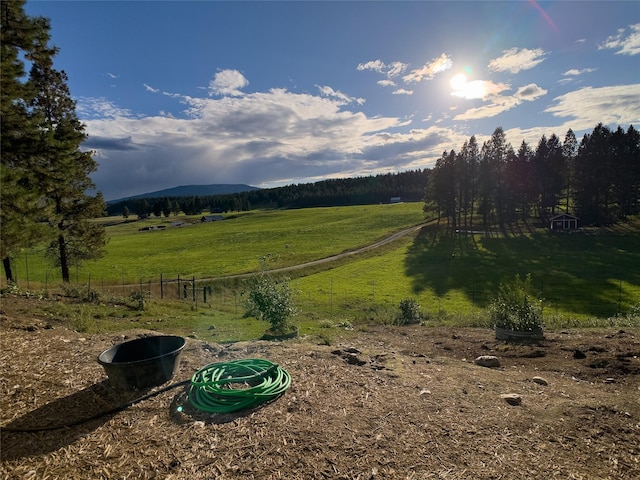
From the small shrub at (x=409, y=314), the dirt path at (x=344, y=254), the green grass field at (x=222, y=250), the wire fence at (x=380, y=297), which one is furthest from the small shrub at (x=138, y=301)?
the dirt path at (x=344, y=254)

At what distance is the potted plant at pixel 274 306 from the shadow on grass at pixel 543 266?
838 inches

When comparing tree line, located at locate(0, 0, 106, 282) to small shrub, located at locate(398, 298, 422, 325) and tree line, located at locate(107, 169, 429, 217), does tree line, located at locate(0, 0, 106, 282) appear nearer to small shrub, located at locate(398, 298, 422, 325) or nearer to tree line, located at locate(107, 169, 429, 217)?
small shrub, located at locate(398, 298, 422, 325)

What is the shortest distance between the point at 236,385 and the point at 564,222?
62.3 m

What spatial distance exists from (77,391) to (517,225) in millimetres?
65533

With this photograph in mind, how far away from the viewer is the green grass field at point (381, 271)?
2282cm

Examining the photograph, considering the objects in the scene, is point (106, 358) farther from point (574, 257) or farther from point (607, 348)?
point (574, 257)

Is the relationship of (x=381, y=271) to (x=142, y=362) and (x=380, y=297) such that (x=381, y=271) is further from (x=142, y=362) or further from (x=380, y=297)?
(x=142, y=362)

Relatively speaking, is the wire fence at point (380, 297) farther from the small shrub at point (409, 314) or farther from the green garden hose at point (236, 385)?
the green garden hose at point (236, 385)

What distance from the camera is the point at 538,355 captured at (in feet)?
31.1

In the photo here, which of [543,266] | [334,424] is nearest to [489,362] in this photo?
[334,424]

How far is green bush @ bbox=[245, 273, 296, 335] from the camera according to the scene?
12.2 meters

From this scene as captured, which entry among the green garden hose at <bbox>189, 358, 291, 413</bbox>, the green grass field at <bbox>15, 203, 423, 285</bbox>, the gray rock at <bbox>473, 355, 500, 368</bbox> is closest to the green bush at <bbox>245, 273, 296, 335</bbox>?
the green garden hose at <bbox>189, 358, 291, 413</bbox>

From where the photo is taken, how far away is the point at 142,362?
5.72 metres

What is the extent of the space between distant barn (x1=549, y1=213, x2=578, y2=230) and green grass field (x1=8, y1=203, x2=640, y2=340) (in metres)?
2.63
